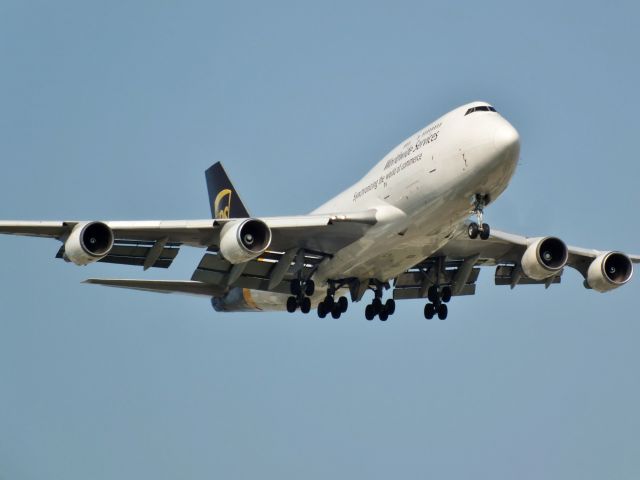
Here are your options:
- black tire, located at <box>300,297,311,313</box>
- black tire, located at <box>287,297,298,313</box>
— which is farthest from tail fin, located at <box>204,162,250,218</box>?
black tire, located at <box>300,297,311,313</box>

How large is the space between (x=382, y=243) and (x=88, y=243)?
9015 millimetres

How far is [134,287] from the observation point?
141 feet

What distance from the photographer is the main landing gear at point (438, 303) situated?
145 ft

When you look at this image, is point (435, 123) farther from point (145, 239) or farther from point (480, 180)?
point (145, 239)

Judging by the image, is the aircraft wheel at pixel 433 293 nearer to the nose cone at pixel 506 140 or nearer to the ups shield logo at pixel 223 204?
the ups shield logo at pixel 223 204

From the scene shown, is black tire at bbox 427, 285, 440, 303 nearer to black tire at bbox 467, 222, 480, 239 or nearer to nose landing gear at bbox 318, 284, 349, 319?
nose landing gear at bbox 318, 284, 349, 319

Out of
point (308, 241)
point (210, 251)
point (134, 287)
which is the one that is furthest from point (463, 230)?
point (134, 287)

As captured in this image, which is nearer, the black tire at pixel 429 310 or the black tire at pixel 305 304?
the black tire at pixel 305 304

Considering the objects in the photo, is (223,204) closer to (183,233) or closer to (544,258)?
(183,233)

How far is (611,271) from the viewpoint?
4319 cm

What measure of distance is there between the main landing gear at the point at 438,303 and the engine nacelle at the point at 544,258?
136 inches

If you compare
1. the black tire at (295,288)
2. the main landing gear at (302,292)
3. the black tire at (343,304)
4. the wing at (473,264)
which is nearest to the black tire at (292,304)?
the main landing gear at (302,292)

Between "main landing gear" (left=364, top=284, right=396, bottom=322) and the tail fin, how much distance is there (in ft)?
20.2

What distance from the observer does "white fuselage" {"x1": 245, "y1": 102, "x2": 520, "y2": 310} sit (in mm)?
35688
